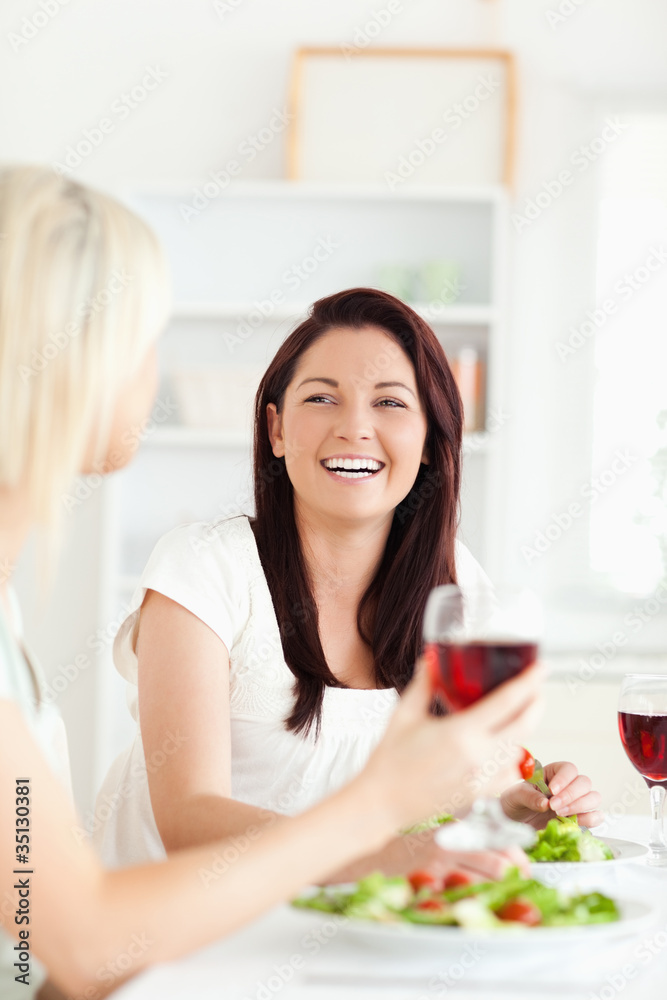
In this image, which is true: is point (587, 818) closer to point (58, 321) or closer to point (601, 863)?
point (601, 863)

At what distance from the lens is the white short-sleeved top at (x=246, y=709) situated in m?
1.59

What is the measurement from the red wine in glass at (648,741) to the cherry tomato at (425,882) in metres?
0.45

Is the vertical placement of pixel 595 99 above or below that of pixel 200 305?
above

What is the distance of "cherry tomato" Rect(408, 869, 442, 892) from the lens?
2.93 ft

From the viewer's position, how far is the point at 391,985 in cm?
79

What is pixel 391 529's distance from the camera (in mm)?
1934

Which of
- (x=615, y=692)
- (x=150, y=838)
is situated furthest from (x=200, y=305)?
(x=150, y=838)

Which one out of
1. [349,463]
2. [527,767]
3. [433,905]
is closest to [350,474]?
[349,463]

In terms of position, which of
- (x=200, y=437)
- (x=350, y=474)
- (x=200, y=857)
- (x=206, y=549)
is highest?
(x=200, y=437)

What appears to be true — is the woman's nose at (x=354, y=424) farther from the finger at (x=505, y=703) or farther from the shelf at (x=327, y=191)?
the shelf at (x=327, y=191)

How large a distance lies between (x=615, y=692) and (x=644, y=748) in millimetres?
2017

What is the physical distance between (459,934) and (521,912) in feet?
0.22

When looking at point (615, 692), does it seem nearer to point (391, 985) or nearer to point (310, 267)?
point (310, 267)

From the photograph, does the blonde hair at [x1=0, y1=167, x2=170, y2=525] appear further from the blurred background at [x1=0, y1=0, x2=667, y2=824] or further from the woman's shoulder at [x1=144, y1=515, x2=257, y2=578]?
the blurred background at [x1=0, y1=0, x2=667, y2=824]
